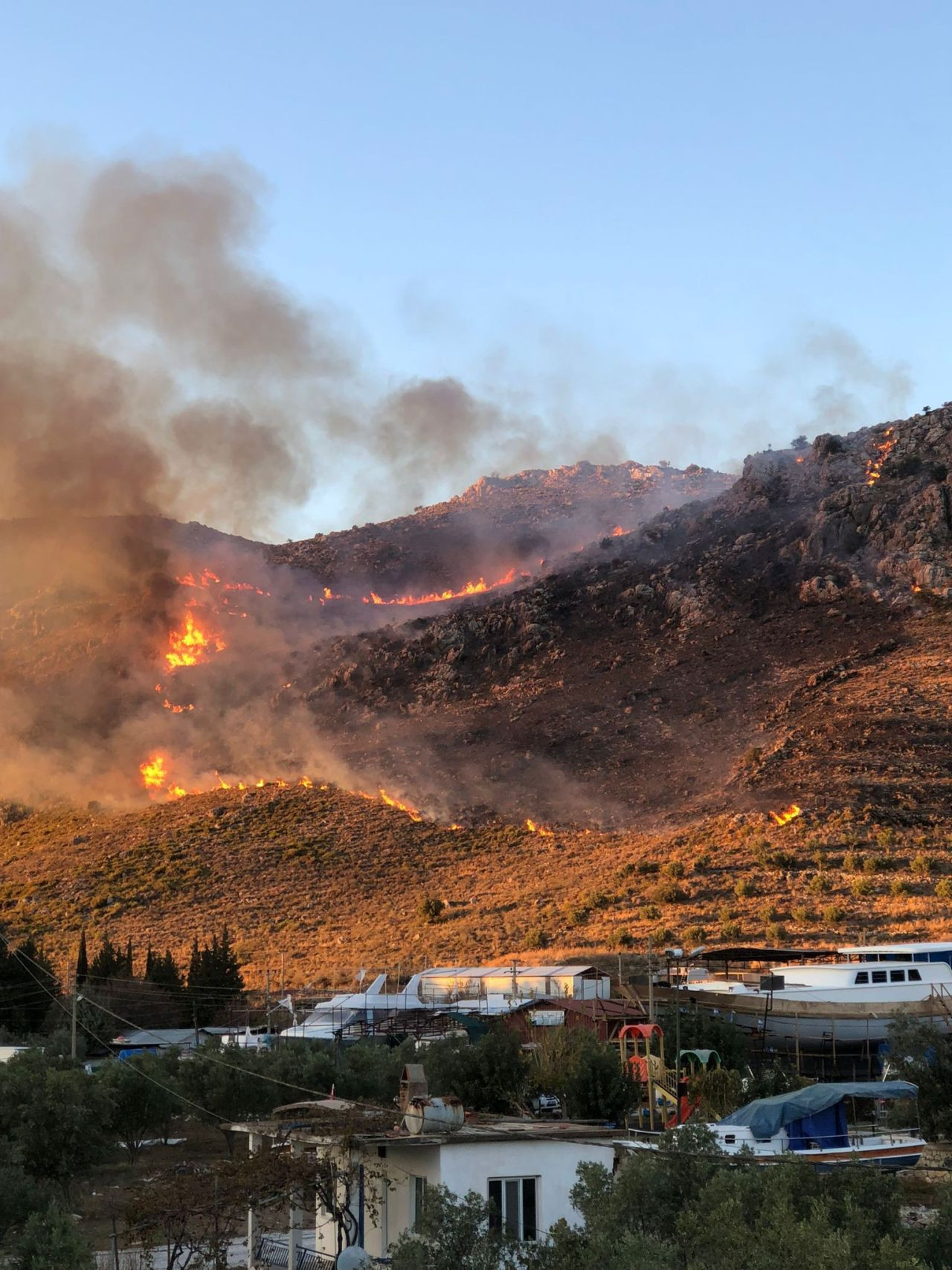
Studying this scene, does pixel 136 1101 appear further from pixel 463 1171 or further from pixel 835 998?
pixel 835 998

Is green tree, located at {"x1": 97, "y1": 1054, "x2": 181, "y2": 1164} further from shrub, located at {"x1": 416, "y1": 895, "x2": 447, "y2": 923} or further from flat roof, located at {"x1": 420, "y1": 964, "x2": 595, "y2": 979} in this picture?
shrub, located at {"x1": 416, "y1": 895, "x2": 447, "y2": 923}

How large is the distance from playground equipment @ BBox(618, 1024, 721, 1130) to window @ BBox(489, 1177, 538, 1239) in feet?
21.0

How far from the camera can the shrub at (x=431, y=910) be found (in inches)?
2972

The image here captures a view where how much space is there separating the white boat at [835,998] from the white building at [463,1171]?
2084 cm

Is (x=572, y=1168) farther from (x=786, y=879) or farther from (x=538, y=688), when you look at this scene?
(x=538, y=688)

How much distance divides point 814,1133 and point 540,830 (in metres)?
63.1

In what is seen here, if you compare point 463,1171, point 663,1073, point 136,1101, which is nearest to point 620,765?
point 136,1101

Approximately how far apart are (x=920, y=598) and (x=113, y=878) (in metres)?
64.6

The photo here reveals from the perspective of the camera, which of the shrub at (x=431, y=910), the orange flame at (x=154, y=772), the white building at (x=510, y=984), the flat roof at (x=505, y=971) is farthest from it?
the orange flame at (x=154, y=772)

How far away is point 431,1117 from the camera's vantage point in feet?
72.6

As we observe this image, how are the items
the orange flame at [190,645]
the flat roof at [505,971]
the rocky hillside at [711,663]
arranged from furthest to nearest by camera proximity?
1. the orange flame at [190,645]
2. the rocky hillside at [711,663]
3. the flat roof at [505,971]

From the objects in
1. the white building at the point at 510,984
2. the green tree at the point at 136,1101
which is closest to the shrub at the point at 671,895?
the white building at the point at 510,984

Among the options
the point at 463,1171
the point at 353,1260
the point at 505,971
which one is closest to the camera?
the point at 463,1171

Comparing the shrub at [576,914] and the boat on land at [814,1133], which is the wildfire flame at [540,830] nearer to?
the shrub at [576,914]
